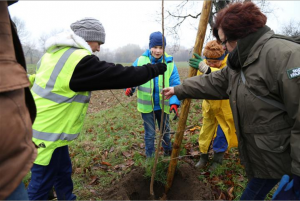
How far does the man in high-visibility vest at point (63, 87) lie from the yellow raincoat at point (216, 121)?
140 centimetres

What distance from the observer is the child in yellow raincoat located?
9.43 feet

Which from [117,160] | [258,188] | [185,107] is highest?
[185,107]

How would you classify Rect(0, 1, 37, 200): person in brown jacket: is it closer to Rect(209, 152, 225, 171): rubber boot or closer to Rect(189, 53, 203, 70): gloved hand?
Rect(189, 53, 203, 70): gloved hand

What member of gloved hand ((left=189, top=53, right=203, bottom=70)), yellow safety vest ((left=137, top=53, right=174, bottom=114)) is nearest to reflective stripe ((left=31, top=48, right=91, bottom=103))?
gloved hand ((left=189, top=53, right=203, bottom=70))

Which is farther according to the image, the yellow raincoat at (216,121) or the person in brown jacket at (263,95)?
the yellow raincoat at (216,121)

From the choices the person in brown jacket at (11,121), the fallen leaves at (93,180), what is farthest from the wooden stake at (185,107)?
the person in brown jacket at (11,121)

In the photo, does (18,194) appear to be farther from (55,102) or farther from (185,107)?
(185,107)

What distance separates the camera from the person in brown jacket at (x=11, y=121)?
2.69 feet

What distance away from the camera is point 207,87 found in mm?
2332

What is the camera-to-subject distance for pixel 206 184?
2.82 m

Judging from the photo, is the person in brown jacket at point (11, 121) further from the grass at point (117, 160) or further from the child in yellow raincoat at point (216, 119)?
the child in yellow raincoat at point (216, 119)

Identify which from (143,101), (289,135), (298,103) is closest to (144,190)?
(143,101)

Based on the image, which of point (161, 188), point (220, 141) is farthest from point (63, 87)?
point (220, 141)

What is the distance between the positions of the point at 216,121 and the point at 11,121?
2.92m
